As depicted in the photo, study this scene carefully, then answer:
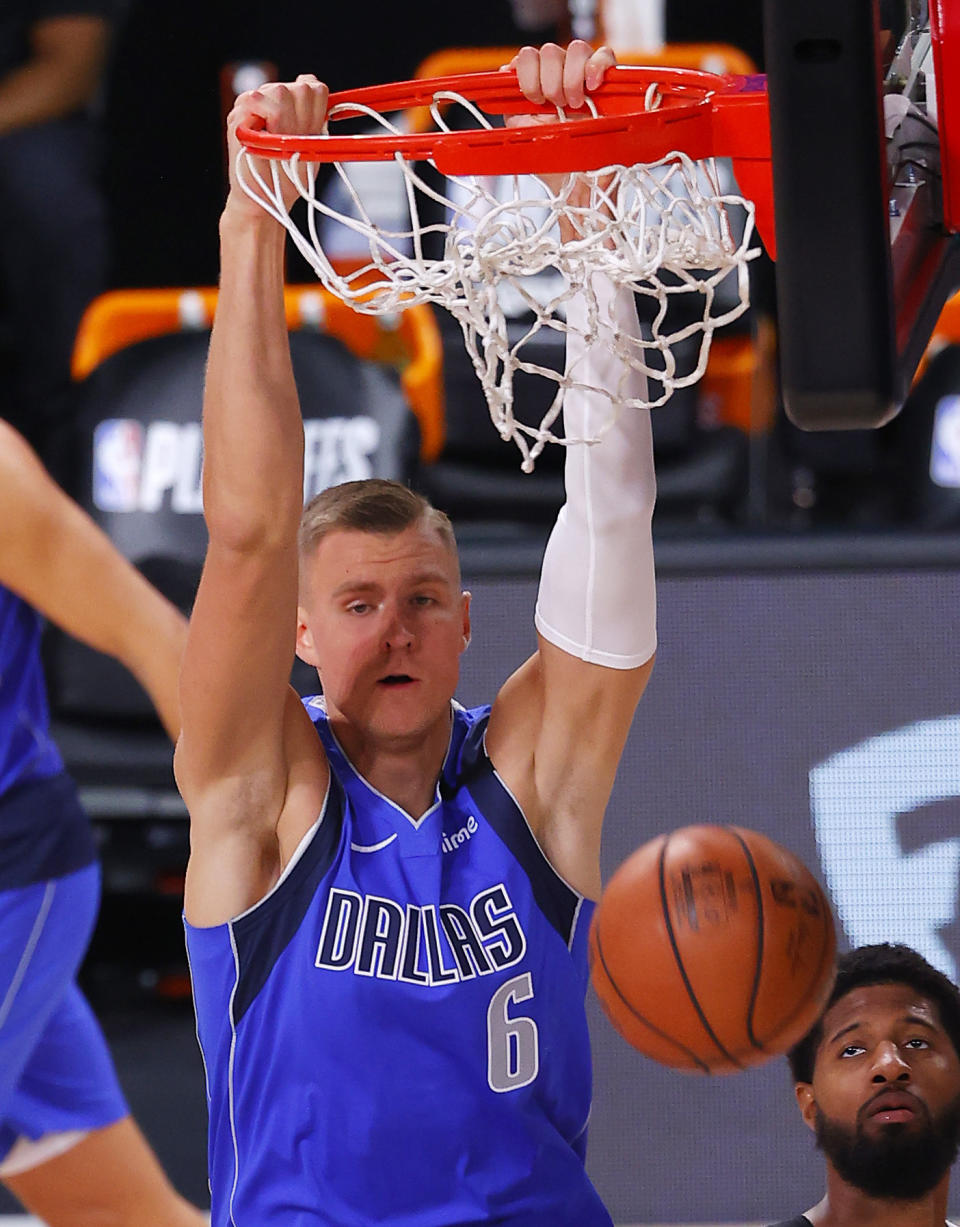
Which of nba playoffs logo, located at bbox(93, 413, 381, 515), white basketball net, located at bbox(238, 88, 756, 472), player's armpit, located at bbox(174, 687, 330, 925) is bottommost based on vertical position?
nba playoffs logo, located at bbox(93, 413, 381, 515)

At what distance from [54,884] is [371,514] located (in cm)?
149

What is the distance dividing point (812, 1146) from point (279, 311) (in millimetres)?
1869

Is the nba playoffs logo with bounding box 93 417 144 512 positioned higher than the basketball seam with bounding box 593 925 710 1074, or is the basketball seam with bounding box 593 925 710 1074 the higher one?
the nba playoffs logo with bounding box 93 417 144 512

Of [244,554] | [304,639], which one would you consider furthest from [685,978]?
[244,554]

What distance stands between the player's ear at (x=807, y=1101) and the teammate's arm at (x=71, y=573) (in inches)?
55.7

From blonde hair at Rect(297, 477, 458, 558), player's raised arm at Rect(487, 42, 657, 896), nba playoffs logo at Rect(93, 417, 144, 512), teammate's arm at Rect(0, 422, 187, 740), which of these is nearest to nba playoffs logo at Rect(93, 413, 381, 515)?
nba playoffs logo at Rect(93, 417, 144, 512)

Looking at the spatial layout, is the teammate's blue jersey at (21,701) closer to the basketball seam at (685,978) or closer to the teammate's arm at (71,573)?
the teammate's arm at (71,573)

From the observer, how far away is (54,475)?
427cm

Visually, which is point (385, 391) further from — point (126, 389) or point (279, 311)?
point (279, 311)

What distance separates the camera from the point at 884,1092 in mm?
2623

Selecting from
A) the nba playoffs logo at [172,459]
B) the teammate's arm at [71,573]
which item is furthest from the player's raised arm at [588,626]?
the nba playoffs logo at [172,459]

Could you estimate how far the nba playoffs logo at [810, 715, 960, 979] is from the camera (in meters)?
3.21

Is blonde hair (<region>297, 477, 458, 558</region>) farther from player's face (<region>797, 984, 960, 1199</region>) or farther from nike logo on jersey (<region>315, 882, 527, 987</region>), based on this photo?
player's face (<region>797, 984, 960, 1199</region>)

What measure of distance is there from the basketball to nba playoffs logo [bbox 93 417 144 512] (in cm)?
203
